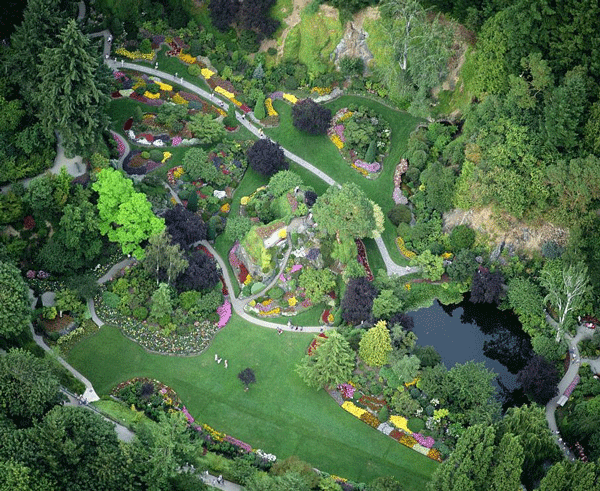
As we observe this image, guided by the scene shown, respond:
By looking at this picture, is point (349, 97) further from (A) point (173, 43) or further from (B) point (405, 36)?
(A) point (173, 43)

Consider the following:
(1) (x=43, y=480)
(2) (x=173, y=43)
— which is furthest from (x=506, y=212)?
(1) (x=43, y=480)

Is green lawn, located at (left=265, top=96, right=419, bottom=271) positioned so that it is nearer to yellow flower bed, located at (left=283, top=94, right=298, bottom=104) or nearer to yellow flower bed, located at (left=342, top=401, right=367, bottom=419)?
yellow flower bed, located at (left=283, top=94, right=298, bottom=104)

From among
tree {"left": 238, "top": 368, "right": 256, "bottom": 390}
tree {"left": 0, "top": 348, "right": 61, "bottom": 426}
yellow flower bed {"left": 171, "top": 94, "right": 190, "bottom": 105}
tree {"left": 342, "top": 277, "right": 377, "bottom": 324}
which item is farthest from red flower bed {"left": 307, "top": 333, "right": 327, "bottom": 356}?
yellow flower bed {"left": 171, "top": 94, "right": 190, "bottom": 105}

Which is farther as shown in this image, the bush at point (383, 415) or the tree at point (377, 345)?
the tree at point (377, 345)

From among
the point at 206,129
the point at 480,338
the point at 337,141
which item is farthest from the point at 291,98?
the point at 480,338

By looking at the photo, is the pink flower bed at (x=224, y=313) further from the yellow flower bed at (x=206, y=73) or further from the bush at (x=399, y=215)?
the yellow flower bed at (x=206, y=73)

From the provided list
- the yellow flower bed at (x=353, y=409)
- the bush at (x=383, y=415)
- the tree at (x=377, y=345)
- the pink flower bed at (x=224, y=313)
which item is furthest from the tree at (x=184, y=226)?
the bush at (x=383, y=415)

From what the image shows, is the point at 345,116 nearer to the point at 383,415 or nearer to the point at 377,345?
the point at 377,345
